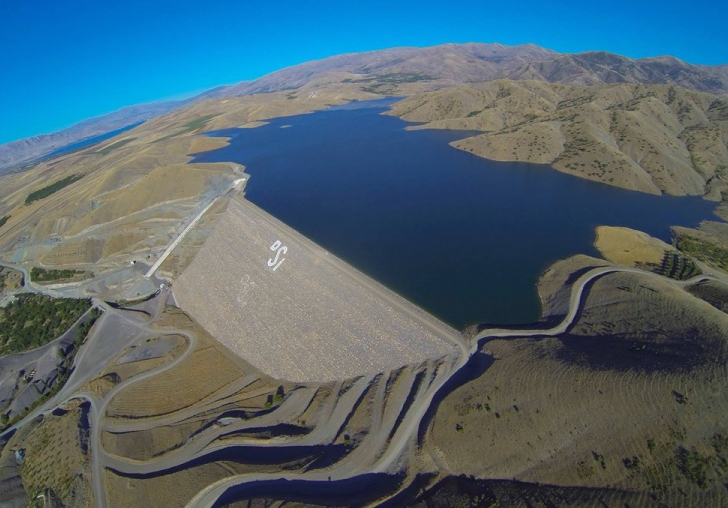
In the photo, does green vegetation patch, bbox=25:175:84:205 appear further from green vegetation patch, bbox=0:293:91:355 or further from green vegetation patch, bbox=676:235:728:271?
green vegetation patch, bbox=676:235:728:271

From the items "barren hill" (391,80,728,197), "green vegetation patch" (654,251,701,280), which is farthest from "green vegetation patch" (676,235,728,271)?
"barren hill" (391,80,728,197)

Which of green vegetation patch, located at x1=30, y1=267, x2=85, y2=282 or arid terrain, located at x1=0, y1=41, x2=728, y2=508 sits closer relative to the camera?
arid terrain, located at x1=0, y1=41, x2=728, y2=508

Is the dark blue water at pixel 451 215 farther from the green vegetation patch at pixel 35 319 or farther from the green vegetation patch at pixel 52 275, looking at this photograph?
the green vegetation patch at pixel 35 319

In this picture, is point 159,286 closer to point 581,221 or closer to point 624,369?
point 624,369

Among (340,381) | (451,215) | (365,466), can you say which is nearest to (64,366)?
(340,381)

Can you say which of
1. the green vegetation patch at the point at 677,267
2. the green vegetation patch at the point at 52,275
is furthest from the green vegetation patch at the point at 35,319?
the green vegetation patch at the point at 677,267

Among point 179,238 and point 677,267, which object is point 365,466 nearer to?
point 677,267
